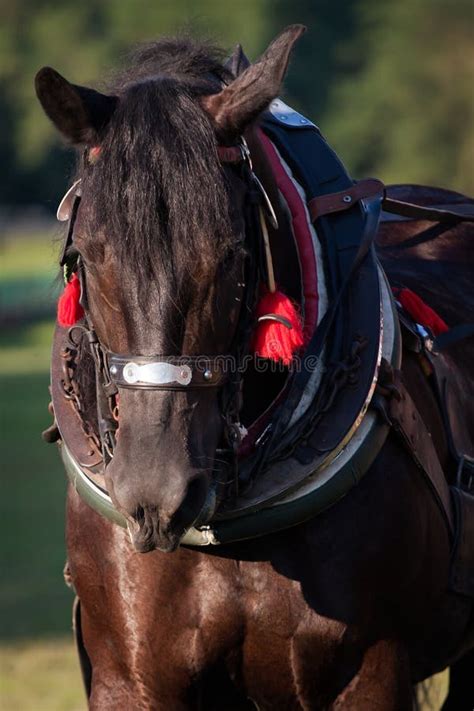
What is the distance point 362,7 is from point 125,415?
46.2 metres

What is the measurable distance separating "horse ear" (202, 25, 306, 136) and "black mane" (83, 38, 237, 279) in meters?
0.04

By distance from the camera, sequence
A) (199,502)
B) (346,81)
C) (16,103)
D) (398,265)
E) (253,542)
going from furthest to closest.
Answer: (346,81) < (16,103) < (398,265) < (253,542) < (199,502)

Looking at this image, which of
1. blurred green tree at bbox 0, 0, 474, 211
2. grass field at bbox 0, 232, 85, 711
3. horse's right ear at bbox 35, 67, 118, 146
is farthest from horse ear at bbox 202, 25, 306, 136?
blurred green tree at bbox 0, 0, 474, 211

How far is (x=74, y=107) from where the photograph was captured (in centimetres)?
265

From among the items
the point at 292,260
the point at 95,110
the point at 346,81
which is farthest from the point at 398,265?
the point at 346,81

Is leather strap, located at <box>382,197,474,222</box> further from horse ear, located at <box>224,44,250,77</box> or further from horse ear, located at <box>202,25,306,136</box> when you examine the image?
horse ear, located at <box>202,25,306,136</box>

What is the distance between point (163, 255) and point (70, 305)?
54cm

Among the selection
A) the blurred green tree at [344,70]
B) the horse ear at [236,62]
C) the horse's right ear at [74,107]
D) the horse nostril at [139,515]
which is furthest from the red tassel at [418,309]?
the blurred green tree at [344,70]

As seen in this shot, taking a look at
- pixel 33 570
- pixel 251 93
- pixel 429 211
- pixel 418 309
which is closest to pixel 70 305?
pixel 251 93

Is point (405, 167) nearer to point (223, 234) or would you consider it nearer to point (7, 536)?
point (7, 536)

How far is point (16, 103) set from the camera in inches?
1657

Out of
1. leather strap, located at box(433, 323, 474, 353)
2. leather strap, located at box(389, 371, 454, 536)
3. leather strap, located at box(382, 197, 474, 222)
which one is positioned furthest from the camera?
leather strap, located at box(382, 197, 474, 222)

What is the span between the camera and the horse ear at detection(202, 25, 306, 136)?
106 inches

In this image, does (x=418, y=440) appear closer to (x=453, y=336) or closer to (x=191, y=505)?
(x=453, y=336)
